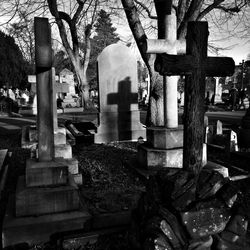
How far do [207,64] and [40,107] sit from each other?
2167mm

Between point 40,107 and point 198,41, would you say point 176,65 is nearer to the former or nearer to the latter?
point 198,41

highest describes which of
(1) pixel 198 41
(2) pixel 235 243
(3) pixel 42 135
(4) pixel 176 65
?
(1) pixel 198 41

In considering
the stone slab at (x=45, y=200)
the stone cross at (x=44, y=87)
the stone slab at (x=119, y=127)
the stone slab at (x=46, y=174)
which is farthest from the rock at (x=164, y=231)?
the stone slab at (x=119, y=127)

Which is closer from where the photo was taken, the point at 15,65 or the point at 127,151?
the point at 127,151

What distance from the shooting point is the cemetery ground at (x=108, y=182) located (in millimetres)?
3102

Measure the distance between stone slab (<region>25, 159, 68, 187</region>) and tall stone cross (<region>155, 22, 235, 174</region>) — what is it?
1.67 m

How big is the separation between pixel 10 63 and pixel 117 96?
24.2 meters

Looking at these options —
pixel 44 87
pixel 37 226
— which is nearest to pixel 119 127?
pixel 44 87

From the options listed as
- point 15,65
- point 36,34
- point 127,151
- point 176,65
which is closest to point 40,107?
point 36,34

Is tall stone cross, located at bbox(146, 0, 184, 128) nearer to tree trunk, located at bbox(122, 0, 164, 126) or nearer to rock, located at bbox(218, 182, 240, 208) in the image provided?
rock, located at bbox(218, 182, 240, 208)

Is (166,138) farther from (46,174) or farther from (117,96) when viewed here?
(117,96)

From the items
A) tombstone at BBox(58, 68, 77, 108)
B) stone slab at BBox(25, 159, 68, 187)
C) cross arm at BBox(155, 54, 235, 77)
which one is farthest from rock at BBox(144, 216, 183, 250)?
tombstone at BBox(58, 68, 77, 108)

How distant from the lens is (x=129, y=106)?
9594mm

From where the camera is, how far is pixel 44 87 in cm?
376
